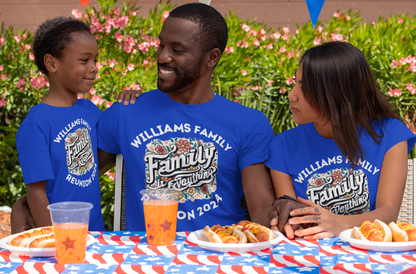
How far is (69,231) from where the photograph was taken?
129 cm

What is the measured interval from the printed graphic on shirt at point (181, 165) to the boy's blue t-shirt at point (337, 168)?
1.03 ft

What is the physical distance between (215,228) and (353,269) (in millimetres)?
505

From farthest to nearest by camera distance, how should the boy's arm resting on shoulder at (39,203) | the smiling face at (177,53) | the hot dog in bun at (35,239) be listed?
the smiling face at (177,53) < the boy's arm resting on shoulder at (39,203) < the hot dog in bun at (35,239)

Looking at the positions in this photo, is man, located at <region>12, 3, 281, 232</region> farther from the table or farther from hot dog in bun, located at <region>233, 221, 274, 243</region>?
the table

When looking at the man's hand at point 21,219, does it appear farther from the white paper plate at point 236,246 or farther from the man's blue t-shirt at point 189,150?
the white paper plate at point 236,246

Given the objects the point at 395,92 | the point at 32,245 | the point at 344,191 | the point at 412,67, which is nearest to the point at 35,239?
the point at 32,245

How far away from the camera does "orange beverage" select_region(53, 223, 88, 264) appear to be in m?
1.29

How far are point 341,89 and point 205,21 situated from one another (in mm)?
759

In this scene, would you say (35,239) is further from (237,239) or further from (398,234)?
(398,234)

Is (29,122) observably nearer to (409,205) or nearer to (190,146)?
(190,146)

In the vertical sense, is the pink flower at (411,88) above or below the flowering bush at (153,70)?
below

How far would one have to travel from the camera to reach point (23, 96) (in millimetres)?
3959

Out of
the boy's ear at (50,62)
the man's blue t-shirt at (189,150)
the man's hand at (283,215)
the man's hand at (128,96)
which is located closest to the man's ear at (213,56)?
the man's blue t-shirt at (189,150)

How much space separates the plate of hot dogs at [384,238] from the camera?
1.40 meters
